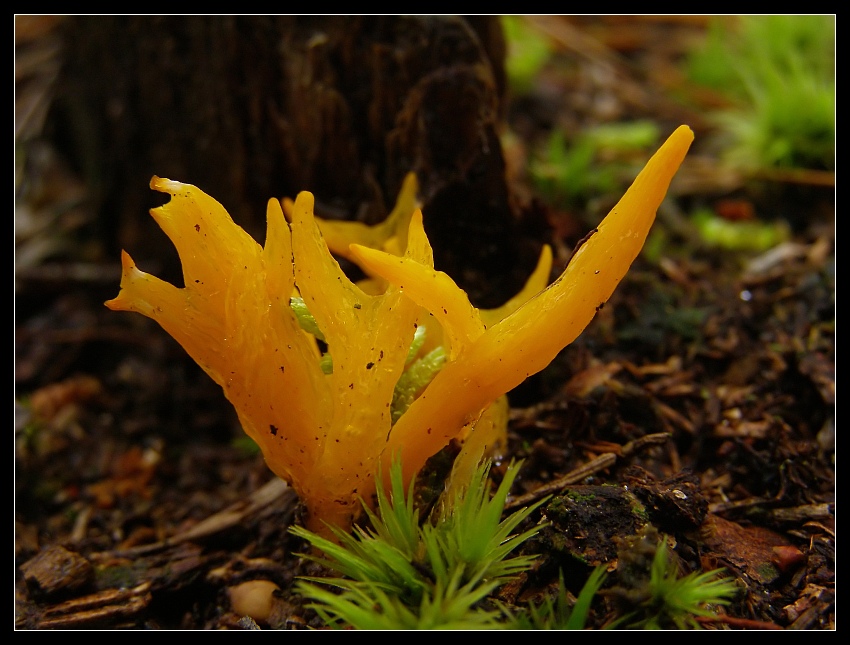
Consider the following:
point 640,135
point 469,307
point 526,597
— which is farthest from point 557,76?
point 526,597

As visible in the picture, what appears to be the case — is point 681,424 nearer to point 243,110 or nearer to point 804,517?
point 804,517

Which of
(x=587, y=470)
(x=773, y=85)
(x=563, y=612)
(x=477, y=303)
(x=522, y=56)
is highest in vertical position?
(x=522, y=56)

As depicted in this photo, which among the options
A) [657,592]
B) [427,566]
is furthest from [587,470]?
[427,566]

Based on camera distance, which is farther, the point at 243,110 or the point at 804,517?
the point at 243,110

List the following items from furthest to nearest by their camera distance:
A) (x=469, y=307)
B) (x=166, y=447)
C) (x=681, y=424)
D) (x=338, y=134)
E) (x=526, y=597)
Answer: (x=166, y=447) → (x=338, y=134) → (x=681, y=424) → (x=469, y=307) → (x=526, y=597)

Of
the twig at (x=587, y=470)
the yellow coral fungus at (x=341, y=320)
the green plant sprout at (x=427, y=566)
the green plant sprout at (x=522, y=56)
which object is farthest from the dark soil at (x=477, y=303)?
the green plant sprout at (x=522, y=56)

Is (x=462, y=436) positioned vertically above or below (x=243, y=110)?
below

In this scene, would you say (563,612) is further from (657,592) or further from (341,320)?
(341,320)
